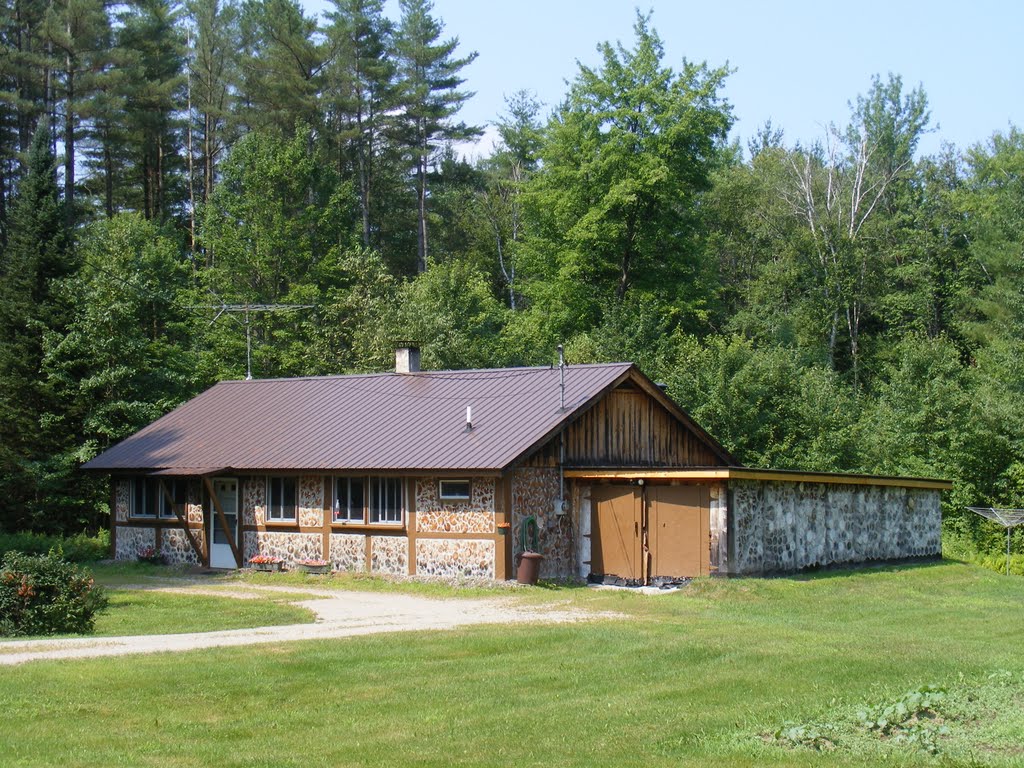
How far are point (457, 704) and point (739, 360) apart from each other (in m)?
27.1

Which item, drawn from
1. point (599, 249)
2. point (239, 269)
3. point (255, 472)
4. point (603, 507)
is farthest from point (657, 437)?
point (239, 269)

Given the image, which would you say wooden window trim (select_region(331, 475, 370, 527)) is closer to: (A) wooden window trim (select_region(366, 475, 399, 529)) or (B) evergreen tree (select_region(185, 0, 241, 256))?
(A) wooden window trim (select_region(366, 475, 399, 529))

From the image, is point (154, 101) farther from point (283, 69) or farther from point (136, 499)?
point (136, 499)

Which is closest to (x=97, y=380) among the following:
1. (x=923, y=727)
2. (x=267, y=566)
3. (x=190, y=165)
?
(x=267, y=566)

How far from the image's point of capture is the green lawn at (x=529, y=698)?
8992 millimetres

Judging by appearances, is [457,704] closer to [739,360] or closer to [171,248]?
[739,360]

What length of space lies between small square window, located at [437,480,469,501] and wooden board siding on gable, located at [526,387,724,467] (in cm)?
135

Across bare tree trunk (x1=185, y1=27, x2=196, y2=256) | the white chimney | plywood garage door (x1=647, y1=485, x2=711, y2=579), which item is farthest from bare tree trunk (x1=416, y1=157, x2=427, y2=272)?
plywood garage door (x1=647, y1=485, x2=711, y2=579)

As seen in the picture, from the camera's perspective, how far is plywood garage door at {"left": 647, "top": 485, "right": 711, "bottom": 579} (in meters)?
22.7

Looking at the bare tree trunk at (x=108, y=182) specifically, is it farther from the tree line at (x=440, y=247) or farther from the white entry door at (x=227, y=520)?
the white entry door at (x=227, y=520)

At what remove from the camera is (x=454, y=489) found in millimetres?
23891

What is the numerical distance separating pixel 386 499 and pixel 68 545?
9.77m

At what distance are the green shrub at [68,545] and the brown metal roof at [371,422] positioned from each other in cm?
209

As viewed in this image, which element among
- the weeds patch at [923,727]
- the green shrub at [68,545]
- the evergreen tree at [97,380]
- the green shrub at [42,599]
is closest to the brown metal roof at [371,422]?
the green shrub at [68,545]
